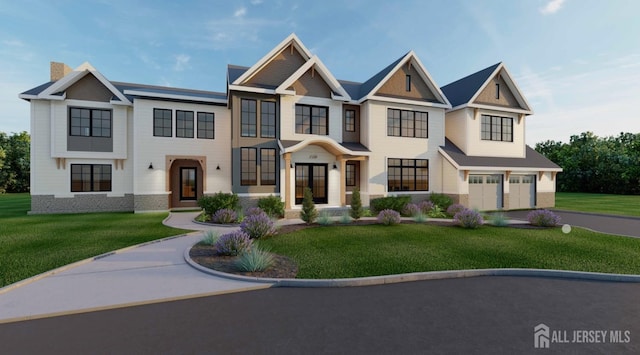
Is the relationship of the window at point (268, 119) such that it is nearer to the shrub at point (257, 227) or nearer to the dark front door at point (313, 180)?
the dark front door at point (313, 180)

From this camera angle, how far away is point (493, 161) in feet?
64.9

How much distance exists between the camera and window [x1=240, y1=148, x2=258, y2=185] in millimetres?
16125

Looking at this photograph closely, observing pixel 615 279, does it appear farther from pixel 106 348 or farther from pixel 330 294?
pixel 106 348

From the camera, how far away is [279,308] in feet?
16.2

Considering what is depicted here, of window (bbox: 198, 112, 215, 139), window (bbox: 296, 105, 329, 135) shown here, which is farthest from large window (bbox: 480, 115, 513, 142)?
window (bbox: 198, 112, 215, 139)

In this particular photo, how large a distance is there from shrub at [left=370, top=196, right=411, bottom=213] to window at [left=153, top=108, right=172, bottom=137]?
1378cm

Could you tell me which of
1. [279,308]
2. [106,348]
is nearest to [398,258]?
[279,308]

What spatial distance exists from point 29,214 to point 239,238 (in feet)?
53.2

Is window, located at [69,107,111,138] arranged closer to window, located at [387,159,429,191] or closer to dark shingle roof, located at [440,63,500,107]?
window, located at [387,159,429,191]

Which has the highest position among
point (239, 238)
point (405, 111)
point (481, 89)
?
point (481, 89)

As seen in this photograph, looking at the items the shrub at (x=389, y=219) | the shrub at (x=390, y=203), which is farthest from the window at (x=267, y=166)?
the shrub at (x=389, y=219)

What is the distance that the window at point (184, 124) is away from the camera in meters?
17.5

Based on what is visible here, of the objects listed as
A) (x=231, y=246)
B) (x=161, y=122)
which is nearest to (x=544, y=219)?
(x=231, y=246)

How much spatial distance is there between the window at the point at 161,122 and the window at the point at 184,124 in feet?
1.66
